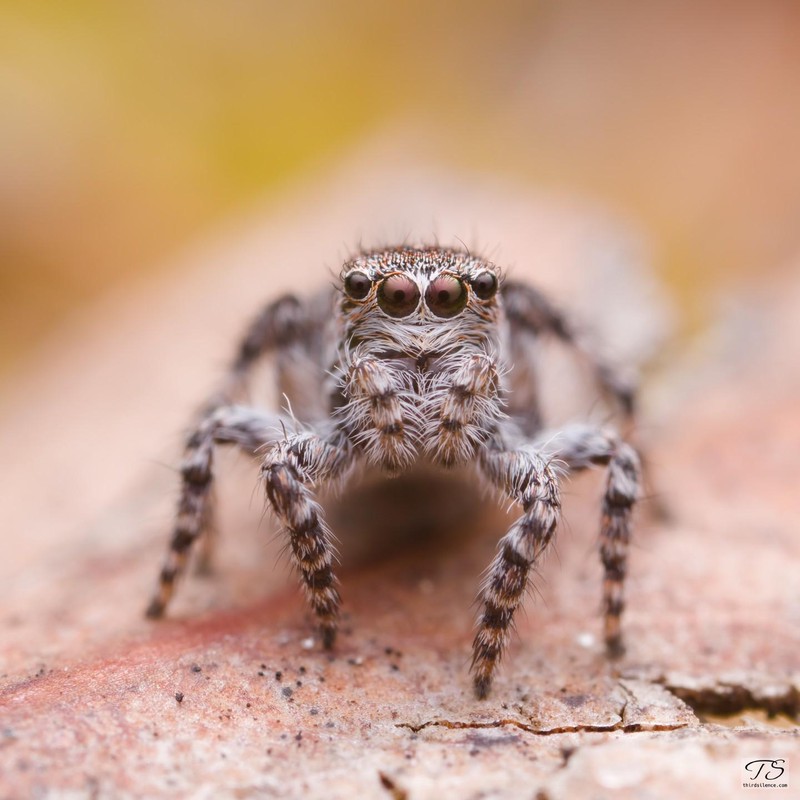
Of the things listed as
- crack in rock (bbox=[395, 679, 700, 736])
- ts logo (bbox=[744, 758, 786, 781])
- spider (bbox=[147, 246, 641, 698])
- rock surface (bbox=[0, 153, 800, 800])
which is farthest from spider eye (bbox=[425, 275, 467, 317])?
ts logo (bbox=[744, 758, 786, 781])

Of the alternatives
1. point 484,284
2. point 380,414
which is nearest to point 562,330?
point 484,284

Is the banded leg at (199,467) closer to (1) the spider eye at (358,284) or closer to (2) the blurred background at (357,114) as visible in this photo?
(1) the spider eye at (358,284)

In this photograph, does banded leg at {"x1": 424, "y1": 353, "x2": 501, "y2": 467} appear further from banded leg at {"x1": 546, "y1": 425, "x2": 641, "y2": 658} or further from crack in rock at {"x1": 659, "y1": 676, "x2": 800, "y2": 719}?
crack in rock at {"x1": 659, "y1": 676, "x2": 800, "y2": 719}

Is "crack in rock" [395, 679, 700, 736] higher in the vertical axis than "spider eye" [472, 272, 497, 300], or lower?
lower

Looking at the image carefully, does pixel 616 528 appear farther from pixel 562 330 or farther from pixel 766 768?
pixel 562 330

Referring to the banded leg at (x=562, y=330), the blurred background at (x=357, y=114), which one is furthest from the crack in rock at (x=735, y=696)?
the blurred background at (x=357, y=114)

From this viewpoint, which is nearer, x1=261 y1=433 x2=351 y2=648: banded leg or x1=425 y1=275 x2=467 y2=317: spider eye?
x1=261 y1=433 x2=351 y2=648: banded leg
